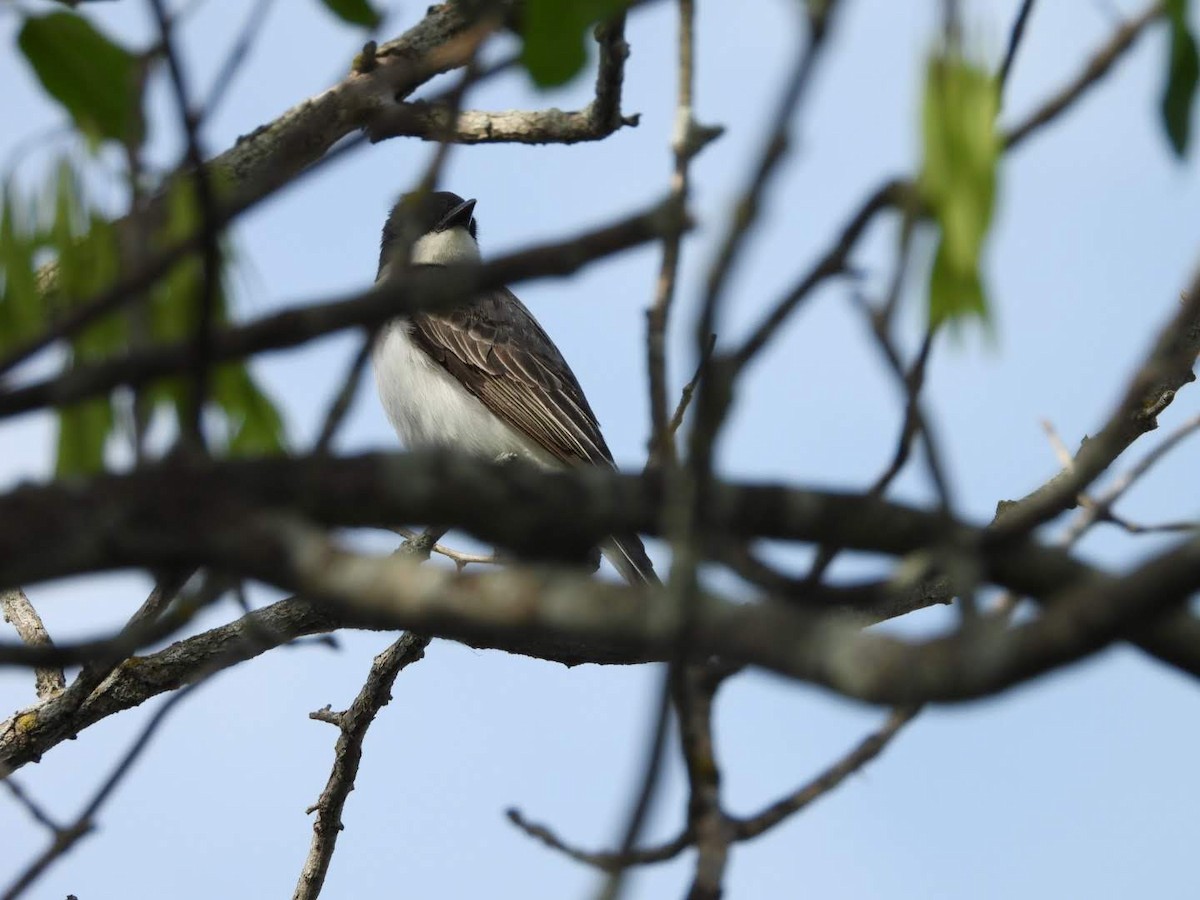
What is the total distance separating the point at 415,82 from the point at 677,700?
435 cm

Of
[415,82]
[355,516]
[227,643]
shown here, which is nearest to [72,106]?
[355,516]

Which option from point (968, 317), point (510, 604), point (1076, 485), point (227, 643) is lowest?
point (510, 604)

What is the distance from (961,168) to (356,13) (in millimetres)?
1721

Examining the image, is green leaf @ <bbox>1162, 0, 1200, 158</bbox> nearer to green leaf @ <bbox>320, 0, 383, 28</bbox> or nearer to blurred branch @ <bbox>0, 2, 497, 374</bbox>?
green leaf @ <bbox>320, 0, 383, 28</bbox>

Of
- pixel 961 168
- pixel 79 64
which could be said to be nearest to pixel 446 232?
pixel 79 64

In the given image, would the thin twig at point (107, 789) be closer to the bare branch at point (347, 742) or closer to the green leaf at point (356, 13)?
the green leaf at point (356, 13)

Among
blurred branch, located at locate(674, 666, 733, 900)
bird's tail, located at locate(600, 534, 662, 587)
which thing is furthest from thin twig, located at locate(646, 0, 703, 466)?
bird's tail, located at locate(600, 534, 662, 587)

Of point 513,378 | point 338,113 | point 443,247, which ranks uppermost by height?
point 443,247

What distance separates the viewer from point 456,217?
1283cm

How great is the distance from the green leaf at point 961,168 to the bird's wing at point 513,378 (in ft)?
28.3

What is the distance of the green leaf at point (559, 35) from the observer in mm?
2246

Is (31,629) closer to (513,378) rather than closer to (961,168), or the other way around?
(513,378)

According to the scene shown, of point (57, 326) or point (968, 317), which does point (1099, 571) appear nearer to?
point (968, 317)

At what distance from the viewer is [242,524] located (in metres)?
2.38
